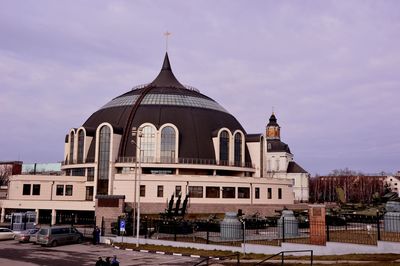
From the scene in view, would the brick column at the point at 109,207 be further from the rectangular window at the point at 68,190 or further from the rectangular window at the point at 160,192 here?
the rectangular window at the point at 68,190

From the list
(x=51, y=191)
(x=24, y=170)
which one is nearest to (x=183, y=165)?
(x=51, y=191)

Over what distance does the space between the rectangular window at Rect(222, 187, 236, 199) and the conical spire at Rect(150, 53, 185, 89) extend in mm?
23359

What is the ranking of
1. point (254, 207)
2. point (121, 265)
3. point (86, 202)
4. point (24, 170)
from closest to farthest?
point (121, 265)
point (86, 202)
point (254, 207)
point (24, 170)

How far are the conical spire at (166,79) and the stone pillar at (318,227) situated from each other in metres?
54.7

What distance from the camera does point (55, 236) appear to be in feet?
108

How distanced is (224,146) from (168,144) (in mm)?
9073

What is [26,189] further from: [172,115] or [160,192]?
[172,115]

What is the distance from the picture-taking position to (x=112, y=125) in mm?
66250

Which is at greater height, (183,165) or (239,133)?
(239,133)

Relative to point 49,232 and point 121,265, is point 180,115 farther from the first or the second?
point 121,265

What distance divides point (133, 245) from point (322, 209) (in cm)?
1391

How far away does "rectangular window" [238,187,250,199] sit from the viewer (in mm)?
63681

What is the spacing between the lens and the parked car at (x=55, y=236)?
32.5m

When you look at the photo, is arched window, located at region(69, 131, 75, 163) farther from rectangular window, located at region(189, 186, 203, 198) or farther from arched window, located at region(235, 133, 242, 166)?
arched window, located at region(235, 133, 242, 166)
